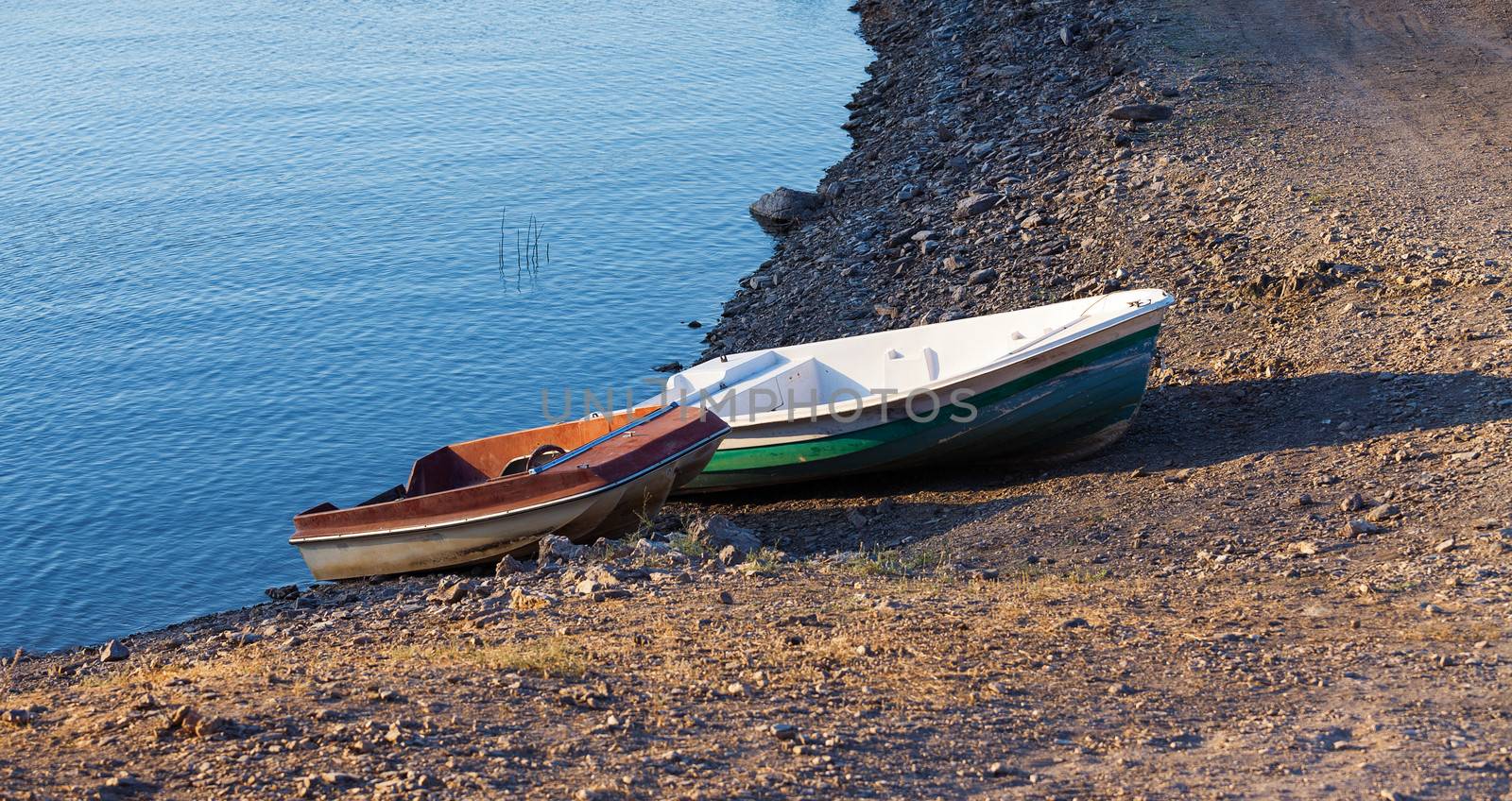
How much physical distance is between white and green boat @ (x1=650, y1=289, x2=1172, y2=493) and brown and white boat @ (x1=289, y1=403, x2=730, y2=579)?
83cm

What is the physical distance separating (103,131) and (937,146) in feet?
67.2

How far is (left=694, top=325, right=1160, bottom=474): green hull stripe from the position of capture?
1312cm

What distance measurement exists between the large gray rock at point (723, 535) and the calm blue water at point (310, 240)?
18.8 ft

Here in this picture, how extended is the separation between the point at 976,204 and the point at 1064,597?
12.5 meters

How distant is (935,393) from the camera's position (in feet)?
44.1

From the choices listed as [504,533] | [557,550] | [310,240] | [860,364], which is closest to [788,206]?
[310,240]

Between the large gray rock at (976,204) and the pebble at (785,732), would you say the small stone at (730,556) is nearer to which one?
the pebble at (785,732)

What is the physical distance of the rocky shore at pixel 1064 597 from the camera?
742 cm

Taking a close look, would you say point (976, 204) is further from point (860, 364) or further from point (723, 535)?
point (723, 535)

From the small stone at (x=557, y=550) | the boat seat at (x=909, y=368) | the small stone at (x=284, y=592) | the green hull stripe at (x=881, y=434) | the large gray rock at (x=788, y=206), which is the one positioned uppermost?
the large gray rock at (x=788, y=206)

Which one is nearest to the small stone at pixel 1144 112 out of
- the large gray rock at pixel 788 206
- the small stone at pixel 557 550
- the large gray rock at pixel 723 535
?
the large gray rock at pixel 788 206

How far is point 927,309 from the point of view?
18.6m

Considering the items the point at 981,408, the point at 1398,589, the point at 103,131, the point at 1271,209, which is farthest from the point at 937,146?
the point at 103,131

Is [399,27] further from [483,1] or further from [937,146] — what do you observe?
[937,146]
